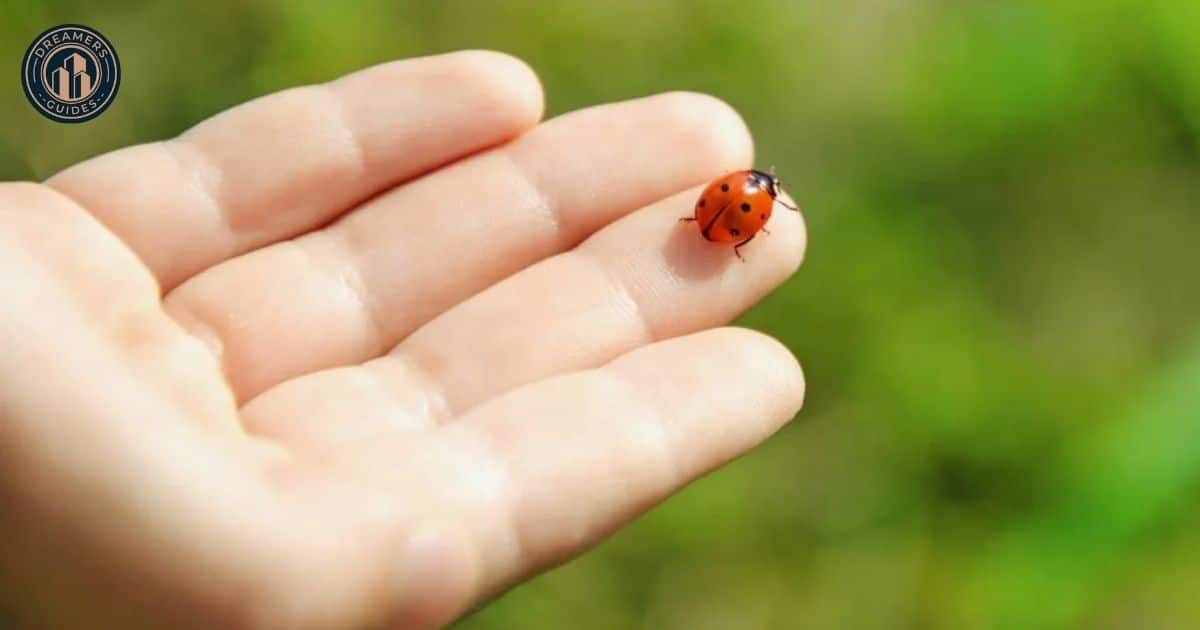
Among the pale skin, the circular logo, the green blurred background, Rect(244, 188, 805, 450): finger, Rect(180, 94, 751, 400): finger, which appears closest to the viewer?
the pale skin

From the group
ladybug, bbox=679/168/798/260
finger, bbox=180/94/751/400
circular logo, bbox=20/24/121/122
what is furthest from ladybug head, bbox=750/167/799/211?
circular logo, bbox=20/24/121/122

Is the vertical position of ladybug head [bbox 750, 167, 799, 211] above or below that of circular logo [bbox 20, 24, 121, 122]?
below

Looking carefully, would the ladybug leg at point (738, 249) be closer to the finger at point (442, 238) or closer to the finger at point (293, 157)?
the finger at point (442, 238)

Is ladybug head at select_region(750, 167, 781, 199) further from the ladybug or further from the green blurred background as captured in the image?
the green blurred background

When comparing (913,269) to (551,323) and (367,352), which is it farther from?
(367,352)

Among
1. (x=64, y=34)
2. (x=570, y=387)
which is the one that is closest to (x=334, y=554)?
(x=570, y=387)

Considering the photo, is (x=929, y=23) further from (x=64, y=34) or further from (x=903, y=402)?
(x=64, y=34)

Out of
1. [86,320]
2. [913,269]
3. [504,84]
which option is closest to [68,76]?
[504,84]
